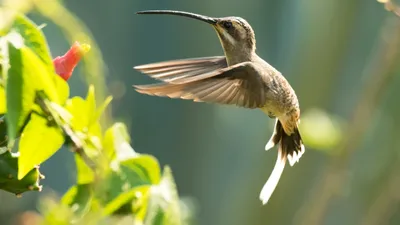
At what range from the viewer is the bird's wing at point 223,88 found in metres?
1.20

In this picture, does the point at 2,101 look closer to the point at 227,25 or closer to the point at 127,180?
the point at 127,180

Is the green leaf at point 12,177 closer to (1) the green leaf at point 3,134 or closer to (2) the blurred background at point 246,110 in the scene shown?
(1) the green leaf at point 3,134

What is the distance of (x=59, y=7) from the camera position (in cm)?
136

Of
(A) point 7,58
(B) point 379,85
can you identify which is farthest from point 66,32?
(B) point 379,85

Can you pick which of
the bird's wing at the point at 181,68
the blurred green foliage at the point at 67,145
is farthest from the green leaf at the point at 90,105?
the bird's wing at the point at 181,68

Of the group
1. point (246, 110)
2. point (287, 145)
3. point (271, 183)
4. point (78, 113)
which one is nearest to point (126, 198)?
point (78, 113)

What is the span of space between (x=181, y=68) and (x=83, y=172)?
1.37ft

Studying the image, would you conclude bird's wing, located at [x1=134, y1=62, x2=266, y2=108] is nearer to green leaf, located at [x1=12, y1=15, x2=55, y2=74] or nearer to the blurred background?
green leaf, located at [x1=12, y1=15, x2=55, y2=74]

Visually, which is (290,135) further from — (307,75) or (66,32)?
(307,75)

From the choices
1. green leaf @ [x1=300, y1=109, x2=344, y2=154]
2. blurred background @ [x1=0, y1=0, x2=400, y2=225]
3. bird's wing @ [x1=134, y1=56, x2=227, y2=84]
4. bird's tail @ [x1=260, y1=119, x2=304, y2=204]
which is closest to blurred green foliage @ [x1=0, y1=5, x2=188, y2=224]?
bird's wing @ [x1=134, y1=56, x2=227, y2=84]

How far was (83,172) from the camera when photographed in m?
1.26

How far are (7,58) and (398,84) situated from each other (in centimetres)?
392

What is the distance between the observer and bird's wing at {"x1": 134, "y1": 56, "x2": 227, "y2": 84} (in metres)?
1.52

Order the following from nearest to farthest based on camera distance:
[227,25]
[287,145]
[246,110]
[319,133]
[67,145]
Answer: [67,145]
[227,25]
[287,145]
[319,133]
[246,110]
